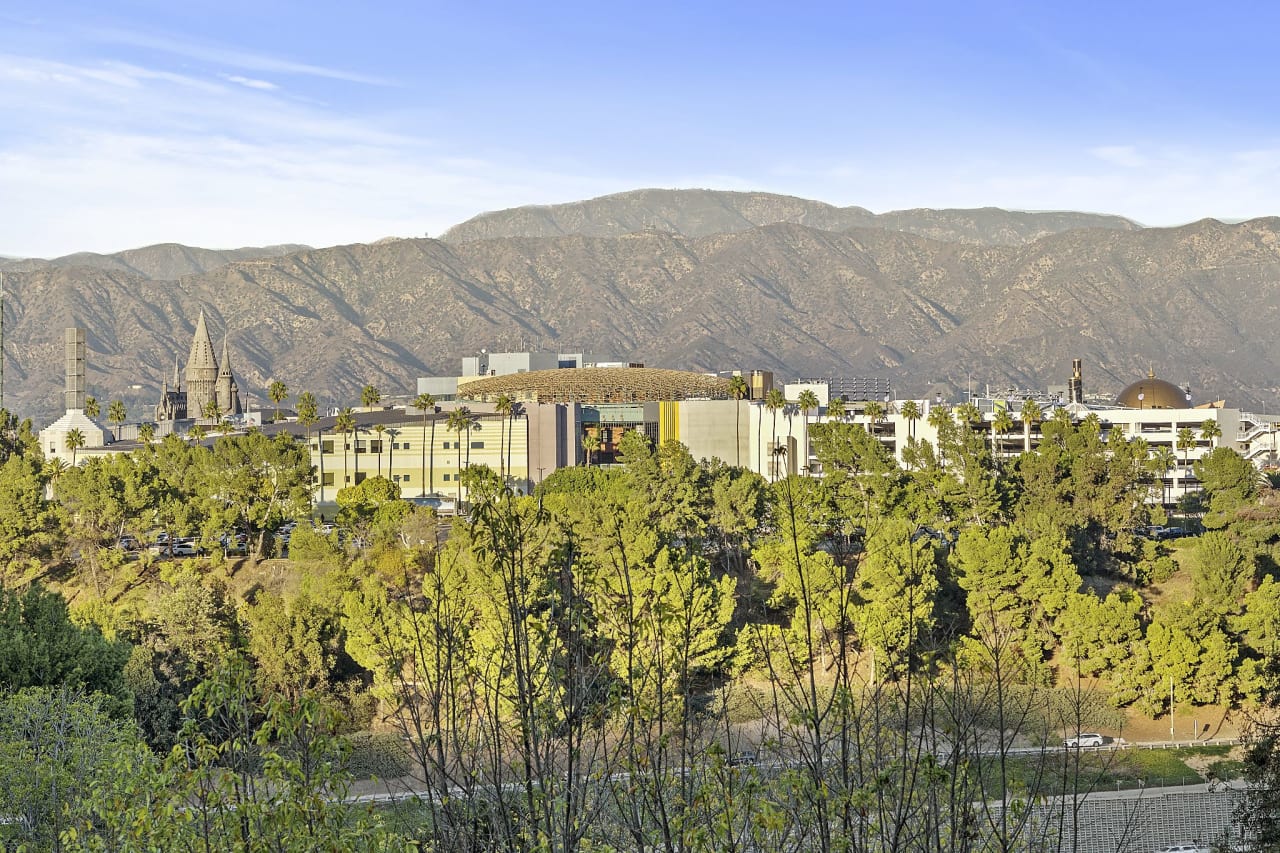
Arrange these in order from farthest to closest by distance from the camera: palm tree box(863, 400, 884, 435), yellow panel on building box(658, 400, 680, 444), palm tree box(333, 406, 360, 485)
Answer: yellow panel on building box(658, 400, 680, 444) → palm tree box(863, 400, 884, 435) → palm tree box(333, 406, 360, 485)

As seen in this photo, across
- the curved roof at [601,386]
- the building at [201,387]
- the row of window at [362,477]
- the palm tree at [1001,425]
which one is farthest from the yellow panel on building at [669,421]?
the building at [201,387]

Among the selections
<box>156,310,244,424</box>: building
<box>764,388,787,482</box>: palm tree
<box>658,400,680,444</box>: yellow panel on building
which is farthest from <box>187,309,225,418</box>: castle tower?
<box>764,388,787,482</box>: palm tree

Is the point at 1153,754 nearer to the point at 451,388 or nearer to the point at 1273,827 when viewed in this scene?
the point at 1273,827

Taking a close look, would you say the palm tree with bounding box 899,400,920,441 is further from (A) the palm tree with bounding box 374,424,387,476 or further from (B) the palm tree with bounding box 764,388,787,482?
(A) the palm tree with bounding box 374,424,387,476

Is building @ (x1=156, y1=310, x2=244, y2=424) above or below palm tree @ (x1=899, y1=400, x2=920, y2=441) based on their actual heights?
above

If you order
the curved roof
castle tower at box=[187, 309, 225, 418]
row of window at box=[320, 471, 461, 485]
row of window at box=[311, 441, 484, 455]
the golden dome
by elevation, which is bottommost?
row of window at box=[320, 471, 461, 485]
